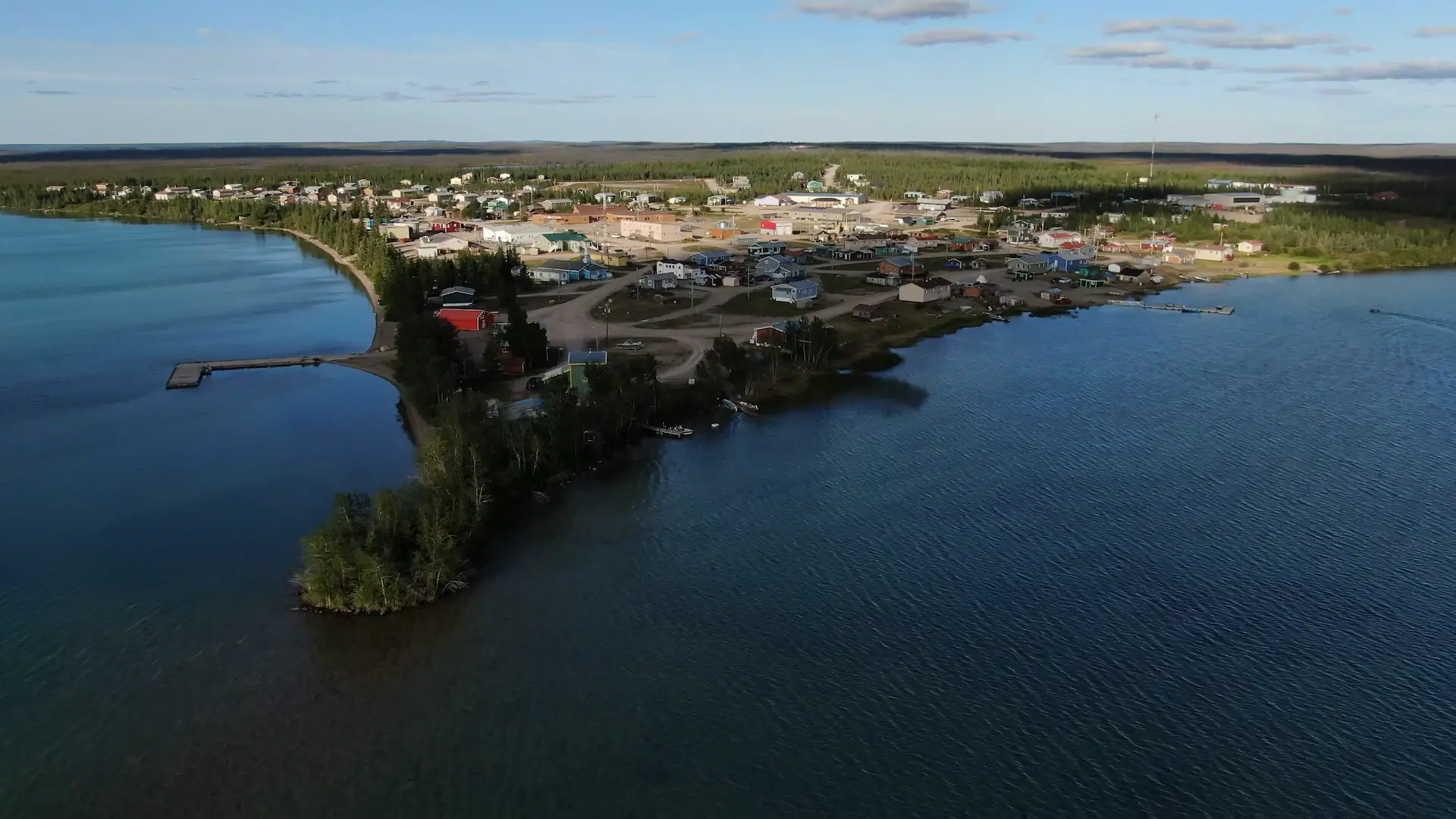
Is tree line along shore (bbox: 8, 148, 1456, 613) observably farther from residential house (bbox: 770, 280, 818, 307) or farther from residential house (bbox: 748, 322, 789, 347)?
residential house (bbox: 770, 280, 818, 307)

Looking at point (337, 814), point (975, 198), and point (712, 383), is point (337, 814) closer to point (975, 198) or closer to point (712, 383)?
point (712, 383)

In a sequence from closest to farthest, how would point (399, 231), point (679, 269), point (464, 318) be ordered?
point (464, 318) → point (679, 269) → point (399, 231)

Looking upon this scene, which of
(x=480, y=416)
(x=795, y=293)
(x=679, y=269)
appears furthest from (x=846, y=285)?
(x=480, y=416)

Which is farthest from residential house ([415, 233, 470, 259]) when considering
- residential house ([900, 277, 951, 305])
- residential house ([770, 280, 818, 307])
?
residential house ([900, 277, 951, 305])

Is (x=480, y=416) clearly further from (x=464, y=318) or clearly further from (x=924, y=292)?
(x=924, y=292)

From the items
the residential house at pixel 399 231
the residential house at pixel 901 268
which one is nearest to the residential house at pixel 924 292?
the residential house at pixel 901 268

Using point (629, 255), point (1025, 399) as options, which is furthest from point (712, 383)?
point (629, 255)
